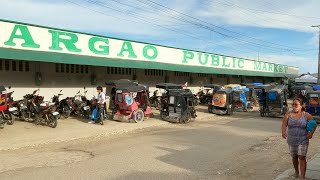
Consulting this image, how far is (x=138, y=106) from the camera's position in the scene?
18500 mm

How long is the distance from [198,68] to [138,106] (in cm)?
1145

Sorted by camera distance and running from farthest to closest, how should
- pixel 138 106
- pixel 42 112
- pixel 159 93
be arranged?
1. pixel 159 93
2. pixel 138 106
3. pixel 42 112

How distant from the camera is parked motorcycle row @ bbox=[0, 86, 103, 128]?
46.8 feet

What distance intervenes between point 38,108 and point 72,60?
3481 millimetres

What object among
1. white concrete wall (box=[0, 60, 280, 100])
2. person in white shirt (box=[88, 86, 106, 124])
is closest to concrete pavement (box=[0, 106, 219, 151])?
person in white shirt (box=[88, 86, 106, 124])

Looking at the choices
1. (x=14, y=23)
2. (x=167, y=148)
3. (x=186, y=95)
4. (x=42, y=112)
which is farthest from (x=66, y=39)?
(x=167, y=148)

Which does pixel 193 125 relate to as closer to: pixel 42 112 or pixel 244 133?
pixel 244 133

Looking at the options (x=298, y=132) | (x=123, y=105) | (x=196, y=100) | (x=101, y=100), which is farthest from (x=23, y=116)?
(x=196, y=100)

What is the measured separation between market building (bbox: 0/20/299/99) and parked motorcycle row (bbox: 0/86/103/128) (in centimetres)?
108

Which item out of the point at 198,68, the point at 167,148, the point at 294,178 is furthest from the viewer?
the point at 198,68

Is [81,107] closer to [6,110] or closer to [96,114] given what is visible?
[96,114]

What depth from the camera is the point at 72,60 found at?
17.5m

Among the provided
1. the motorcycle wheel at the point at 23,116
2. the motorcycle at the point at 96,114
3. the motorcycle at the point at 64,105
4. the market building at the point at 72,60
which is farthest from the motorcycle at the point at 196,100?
the motorcycle wheel at the point at 23,116

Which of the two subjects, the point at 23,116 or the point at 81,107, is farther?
the point at 81,107
